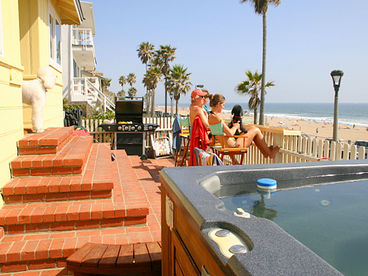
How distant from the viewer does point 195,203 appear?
4.68ft

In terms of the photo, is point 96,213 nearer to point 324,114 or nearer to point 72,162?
point 72,162

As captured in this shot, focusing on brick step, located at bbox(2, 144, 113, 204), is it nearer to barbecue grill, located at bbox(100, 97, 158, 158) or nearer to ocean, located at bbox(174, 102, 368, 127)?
barbecue grill, located at bbox(100, 97, 158, 158)

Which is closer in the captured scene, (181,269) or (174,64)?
(181,269)

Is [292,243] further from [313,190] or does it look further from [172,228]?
[313,190]

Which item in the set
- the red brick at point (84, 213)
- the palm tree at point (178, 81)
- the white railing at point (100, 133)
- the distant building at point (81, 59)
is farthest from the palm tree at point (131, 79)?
the red brick at point (84, 213)

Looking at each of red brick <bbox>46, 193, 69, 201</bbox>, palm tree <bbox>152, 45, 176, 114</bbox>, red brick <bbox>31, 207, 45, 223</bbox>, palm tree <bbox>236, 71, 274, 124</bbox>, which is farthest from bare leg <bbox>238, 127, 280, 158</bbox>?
palm tree <bbox>152, 45, 176, 114</bbox>

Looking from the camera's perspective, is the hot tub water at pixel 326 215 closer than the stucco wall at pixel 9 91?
Yes

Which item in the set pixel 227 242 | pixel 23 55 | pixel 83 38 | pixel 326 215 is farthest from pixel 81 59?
pixel 227 242

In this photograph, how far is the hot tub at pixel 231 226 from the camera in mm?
922

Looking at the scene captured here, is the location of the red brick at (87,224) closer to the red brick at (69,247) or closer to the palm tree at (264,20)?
the red brick at (69,247)

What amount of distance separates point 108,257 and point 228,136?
318cm

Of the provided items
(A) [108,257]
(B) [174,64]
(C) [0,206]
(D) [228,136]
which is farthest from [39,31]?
(B) [174,64]

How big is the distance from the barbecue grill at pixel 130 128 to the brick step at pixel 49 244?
4.91 m

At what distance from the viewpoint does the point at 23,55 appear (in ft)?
16.1
